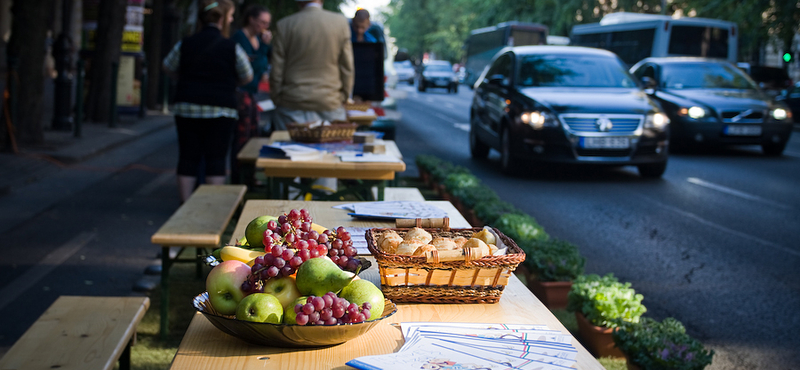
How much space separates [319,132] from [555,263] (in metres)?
1.68

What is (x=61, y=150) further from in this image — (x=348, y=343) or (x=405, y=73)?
(x=405, y=73)

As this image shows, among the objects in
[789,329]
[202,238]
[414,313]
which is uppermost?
[414,313]

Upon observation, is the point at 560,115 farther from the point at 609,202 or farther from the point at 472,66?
the point at 472,66

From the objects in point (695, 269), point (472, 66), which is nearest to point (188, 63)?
point (695, 269)

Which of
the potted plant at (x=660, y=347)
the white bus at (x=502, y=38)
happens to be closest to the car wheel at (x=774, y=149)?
the potted plant at (x=660, y=347)

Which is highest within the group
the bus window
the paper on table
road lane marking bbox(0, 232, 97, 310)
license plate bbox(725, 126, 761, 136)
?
the bus window

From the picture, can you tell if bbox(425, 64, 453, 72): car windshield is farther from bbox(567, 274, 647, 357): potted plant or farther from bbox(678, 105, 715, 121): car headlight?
bbox(567, 274, 647, 357): potted plant

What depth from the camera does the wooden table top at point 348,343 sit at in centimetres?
178

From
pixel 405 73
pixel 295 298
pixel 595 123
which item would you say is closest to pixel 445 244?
pixel 295 298

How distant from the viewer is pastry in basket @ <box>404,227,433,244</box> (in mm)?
2346

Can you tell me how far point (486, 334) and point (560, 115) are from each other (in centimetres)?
908

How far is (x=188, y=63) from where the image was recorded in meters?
6.09

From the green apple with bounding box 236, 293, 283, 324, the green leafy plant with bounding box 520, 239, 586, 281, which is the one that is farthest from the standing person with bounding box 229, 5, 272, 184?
the green apple with bounding box 236, 293, 283, 324

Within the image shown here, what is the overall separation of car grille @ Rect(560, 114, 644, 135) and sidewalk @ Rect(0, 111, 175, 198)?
650cm
